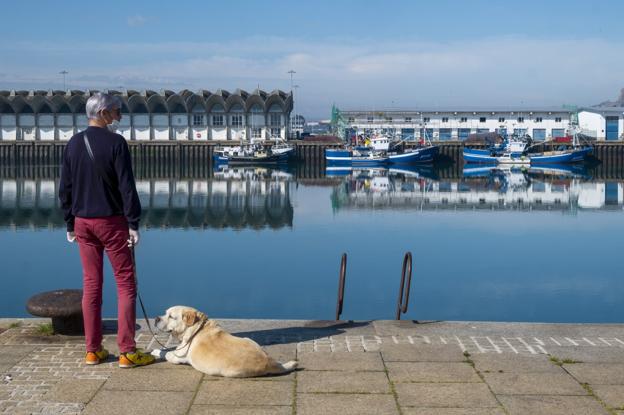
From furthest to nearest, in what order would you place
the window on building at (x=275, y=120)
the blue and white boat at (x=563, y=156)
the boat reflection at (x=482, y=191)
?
1. the window on building at (x=275, y=120)
2. the blue and white boat at (x=563, y=156)
3. the boat reflection at (x=482, y=191)

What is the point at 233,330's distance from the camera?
20.4 feet

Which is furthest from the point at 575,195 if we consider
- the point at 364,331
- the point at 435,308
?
the point at 364,331

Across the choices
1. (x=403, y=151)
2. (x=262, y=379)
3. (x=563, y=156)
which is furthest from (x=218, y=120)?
(x=262, y=379)

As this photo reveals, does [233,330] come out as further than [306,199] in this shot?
No

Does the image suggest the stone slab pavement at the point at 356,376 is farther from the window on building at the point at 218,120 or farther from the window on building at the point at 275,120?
the window on building at the point at 218,120

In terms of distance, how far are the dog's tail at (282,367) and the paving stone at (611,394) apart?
5.55 ft

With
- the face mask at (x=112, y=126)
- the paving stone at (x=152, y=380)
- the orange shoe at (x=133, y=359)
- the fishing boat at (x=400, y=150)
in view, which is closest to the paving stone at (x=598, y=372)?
the paving stone at (x=152, y=380)

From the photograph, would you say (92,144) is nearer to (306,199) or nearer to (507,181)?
(306,199)

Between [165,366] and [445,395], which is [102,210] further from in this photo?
[445,395]

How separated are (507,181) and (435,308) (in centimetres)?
3498

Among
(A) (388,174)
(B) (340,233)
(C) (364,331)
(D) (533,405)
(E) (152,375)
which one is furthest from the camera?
(A) (388,174)

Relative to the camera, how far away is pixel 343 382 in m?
4.79

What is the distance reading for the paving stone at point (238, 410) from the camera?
4.23 m

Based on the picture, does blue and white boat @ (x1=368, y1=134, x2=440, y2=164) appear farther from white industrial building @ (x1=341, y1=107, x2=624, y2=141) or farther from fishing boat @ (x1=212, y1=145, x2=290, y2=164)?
white industrial building @ (x1=341, y1=107, x2=624, y2=141)
